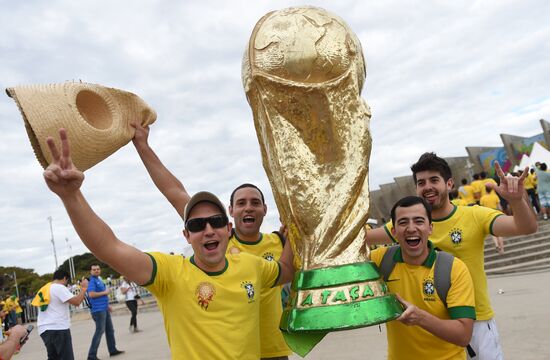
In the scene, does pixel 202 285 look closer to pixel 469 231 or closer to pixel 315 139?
pixel 315 139

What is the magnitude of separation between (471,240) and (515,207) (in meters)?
0.30

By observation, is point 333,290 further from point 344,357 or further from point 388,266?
point 344,357

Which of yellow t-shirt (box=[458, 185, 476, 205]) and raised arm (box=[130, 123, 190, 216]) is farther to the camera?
yellow t-shirt (box=[458, 185, 476, 205])

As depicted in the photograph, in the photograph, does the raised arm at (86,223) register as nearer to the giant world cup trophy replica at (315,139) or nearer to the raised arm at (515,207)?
the giant world cup trophy replica at (315,139)

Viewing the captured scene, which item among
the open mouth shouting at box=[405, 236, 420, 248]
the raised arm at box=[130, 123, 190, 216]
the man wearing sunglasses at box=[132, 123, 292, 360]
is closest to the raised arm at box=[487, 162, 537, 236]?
the open mouth shouting at box=[405, 236, 420, 248]

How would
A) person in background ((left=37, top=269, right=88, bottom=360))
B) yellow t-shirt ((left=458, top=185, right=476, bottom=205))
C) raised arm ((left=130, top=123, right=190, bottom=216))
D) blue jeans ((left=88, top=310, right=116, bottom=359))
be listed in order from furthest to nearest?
1. yellow t-shirt ((left=458, top=185, right=476, bottom=205))
2. blue jeans ((left=88, top=310, right=116, bottom=359))
3. person in background ((left=37, top=269, right=88, bottom=360))
4. raised arm ((left=130, top=123, right=190, bottom=216))

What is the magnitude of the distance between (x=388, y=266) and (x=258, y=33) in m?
1.28

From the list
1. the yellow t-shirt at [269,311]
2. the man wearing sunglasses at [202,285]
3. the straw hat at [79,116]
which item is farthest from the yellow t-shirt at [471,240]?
the straw hat at [79,116]

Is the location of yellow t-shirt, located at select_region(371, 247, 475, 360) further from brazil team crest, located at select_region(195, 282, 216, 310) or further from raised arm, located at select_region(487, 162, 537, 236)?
brazil team crest, located at select_region(195, 282, 216, 310)

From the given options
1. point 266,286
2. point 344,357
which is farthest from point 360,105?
point 344,357

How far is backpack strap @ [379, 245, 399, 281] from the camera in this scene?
2377 mm

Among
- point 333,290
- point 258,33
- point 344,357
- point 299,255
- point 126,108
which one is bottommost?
point 344,357

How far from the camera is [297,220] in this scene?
2.06 meters

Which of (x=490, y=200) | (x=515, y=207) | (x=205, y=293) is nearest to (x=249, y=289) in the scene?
(x=205, y=293)
